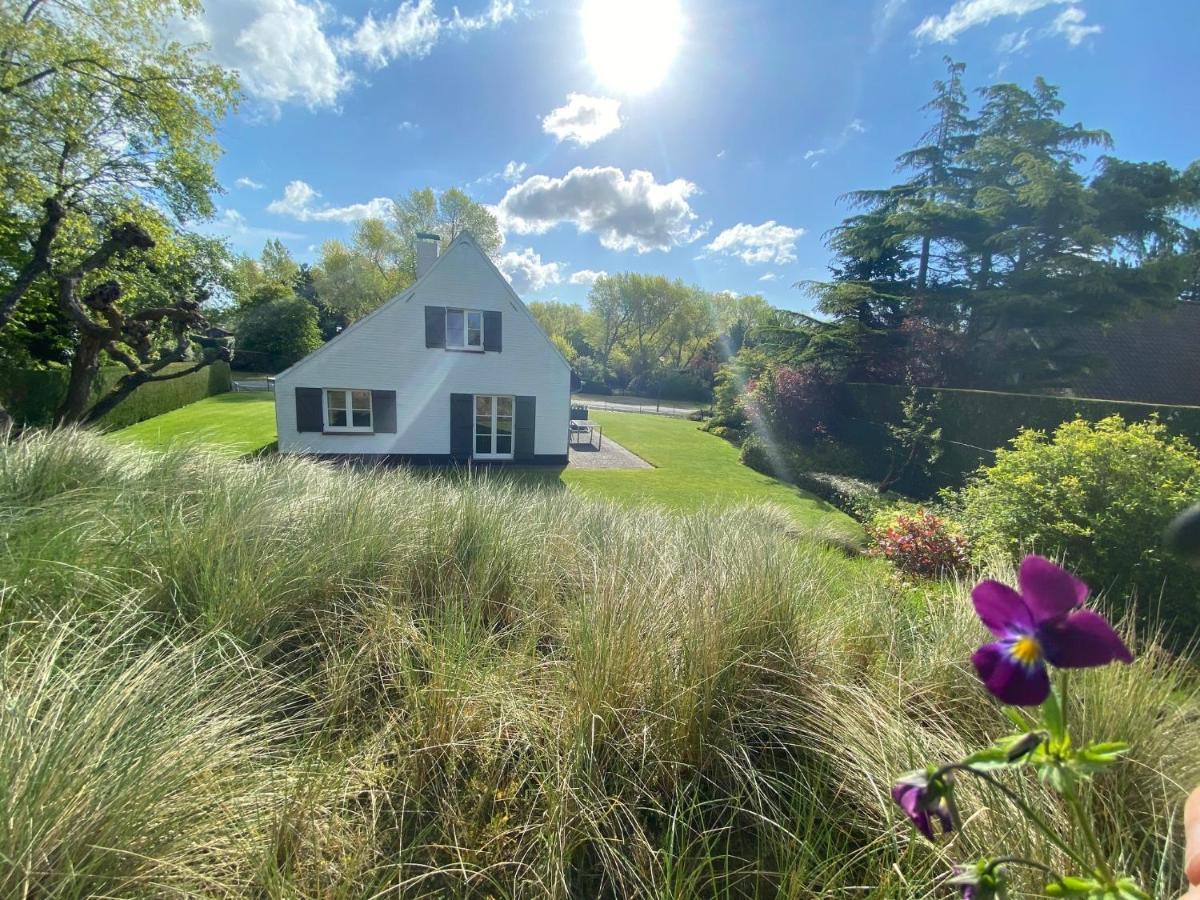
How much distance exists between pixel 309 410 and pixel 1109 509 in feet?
52.3

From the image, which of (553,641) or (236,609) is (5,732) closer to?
(236,609)

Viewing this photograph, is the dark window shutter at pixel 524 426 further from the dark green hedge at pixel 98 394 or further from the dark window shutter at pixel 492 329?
the dark green hedge at pixel 98 394

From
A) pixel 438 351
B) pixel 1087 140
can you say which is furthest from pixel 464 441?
pixel 1087 140

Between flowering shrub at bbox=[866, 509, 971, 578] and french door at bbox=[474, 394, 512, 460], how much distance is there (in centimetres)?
1127

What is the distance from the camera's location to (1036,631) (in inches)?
29.1

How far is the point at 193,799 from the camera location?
1.44m

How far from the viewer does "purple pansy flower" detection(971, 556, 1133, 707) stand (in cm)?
69

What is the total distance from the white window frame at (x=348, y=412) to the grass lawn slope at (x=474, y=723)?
1105 centimetres

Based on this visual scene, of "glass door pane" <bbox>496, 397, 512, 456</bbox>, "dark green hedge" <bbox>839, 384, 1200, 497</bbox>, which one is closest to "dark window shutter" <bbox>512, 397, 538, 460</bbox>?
"glass door pane" <bbox>496, 397, 512, 456</bbox>

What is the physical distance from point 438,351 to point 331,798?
45.4ft

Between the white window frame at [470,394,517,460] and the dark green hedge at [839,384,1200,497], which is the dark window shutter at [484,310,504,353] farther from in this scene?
Answer: the dark green hedge at [839,384,1200,497]

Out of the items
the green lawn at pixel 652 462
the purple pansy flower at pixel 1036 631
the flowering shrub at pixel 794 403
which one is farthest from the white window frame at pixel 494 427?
the purple pansy flower at pixel 1036 631

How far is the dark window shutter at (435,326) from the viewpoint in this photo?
555 inches

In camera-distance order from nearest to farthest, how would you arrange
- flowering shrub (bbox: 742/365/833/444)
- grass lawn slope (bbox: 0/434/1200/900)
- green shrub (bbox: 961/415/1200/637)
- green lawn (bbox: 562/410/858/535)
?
grass lawn slope (bbox: 0/434/1200/900)
green shrub (bbox: 961/415/1200/637)
green lawn (bbox: 562/410/858/535)
flowering shrub (bbox: 742/365/833/444)
